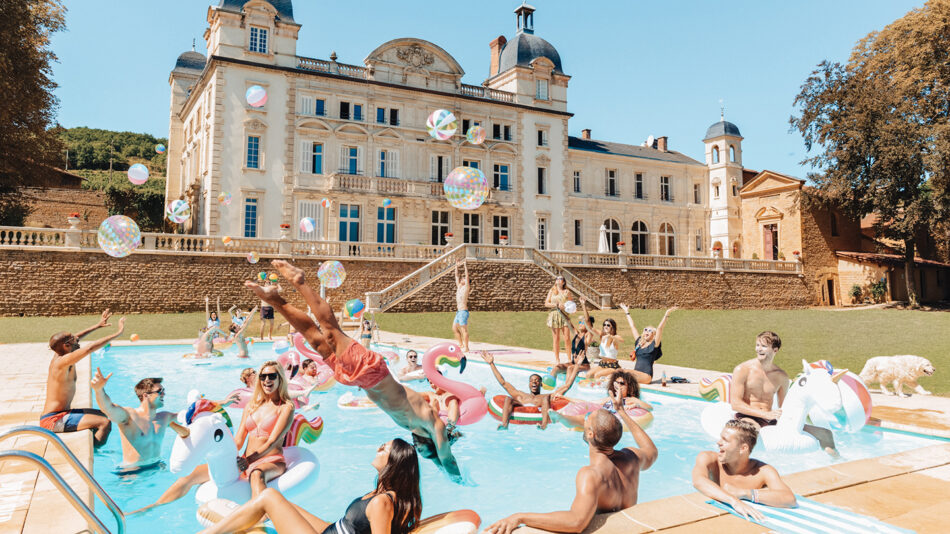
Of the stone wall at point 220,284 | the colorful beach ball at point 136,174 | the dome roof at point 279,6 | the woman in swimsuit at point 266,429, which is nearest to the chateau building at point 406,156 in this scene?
the dome roof at point 279,6

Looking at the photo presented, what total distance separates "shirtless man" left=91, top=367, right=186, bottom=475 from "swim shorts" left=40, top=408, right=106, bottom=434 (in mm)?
609

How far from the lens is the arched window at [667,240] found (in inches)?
1747

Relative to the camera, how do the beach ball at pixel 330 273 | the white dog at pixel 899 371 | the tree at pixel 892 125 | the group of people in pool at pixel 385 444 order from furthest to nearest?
the tree at pixel 892 125
the beach ball at pixel 330 273
the white dog at pixel 899 371
the group of people in pool at pixel 385 444

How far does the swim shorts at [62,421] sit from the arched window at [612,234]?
129 ft

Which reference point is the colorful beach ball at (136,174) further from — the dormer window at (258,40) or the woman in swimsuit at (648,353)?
the dormer window at (258,40)

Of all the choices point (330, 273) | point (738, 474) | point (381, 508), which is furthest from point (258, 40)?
point (738, 474)

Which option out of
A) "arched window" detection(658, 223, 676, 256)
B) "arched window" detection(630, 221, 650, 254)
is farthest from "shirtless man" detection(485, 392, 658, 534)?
"arched window" detection(658, 223, 676, 256)

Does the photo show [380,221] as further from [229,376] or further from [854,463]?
[854,463]

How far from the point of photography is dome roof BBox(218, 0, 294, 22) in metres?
30.3

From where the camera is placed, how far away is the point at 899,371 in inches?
349

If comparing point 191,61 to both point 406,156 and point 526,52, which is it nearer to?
point 406,156

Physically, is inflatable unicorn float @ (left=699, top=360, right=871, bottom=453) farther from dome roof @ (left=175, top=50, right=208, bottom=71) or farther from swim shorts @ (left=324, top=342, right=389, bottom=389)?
dome roof @ (left=175, top=50, right=208, bottom=71)

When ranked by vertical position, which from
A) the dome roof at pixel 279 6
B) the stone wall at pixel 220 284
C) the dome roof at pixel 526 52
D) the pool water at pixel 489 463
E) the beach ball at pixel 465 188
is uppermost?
the dome roof at pixel 526 52

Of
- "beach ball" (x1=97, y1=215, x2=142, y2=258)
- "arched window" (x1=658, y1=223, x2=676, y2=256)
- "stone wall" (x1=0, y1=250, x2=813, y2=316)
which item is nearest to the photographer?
"beach ball" (x1=97, y1=215, x2=142, y2=258)
